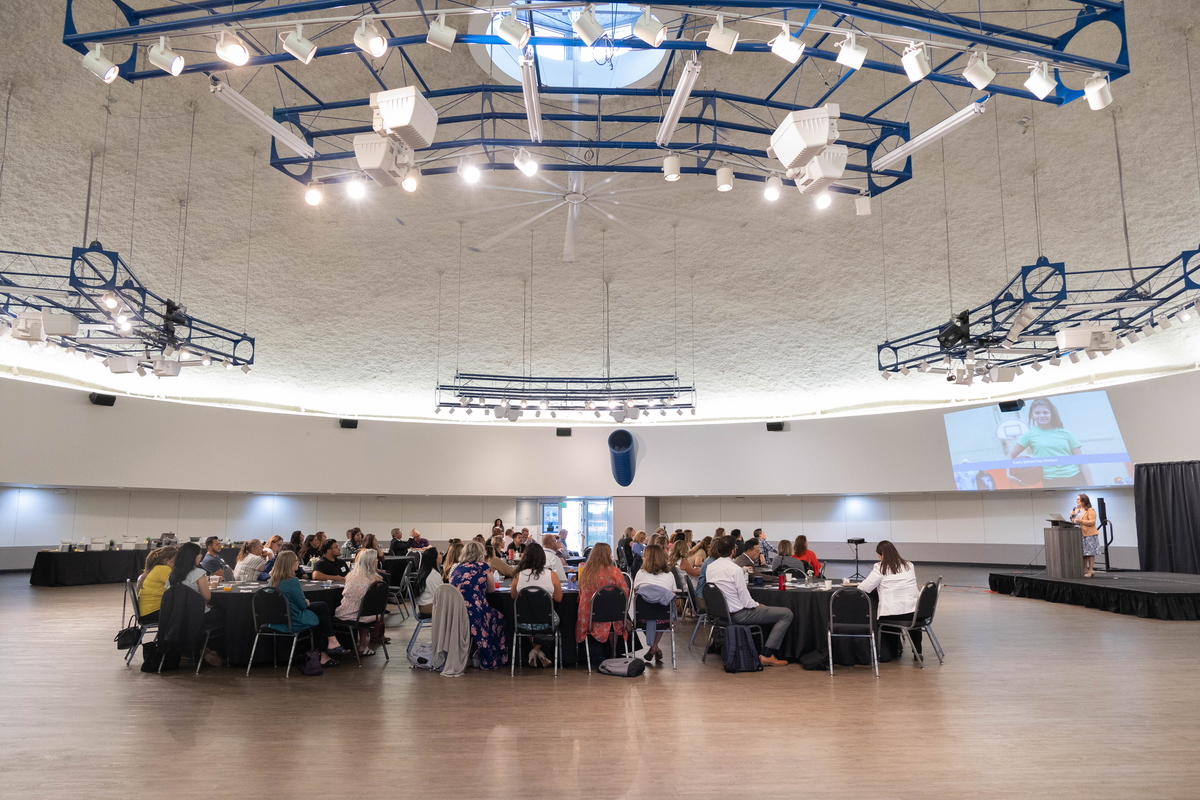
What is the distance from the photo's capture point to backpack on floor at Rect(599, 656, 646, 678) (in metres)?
6.06

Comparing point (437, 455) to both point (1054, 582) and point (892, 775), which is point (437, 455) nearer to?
point (1054, 582)

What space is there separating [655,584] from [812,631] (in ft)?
Answer: 5.05

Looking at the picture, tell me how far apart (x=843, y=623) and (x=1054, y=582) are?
687cm

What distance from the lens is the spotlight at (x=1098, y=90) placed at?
440 cm

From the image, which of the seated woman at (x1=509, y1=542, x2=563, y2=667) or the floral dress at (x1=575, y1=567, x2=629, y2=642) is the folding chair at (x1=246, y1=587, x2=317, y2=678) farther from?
the floral dress at (x1=575, y1=567, x2=629, y2=642)

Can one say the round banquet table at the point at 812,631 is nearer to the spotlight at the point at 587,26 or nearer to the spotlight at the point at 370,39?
the spotlight at the point at 587,26

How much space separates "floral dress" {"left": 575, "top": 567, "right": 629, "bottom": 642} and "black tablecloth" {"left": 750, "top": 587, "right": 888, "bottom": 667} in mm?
1556

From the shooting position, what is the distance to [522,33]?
3963 millimetres

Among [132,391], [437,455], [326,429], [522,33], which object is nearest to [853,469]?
[437,455]

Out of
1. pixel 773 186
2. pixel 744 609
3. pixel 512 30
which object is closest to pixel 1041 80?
pixel 773 186

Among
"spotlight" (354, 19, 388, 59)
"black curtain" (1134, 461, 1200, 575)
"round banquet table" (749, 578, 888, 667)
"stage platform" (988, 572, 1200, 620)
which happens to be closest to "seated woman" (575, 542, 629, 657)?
"round banquet table" (749, 578, 888, 667)

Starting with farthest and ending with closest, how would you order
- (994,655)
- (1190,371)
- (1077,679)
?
(1190,371) → (994,655) → (1077,679)

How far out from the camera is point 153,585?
6.43m

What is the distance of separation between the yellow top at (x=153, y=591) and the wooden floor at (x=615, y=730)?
21.0 inches
